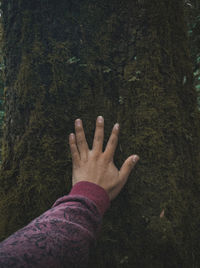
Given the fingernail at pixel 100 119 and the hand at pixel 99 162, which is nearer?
the hand at pixel 99 162

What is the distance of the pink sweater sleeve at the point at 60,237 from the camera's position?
1.16m

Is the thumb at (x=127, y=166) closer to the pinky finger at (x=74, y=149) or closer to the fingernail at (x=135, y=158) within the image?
the fingernail at (x=135, y=158)

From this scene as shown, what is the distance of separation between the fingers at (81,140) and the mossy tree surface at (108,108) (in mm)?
138

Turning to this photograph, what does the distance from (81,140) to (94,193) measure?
1.62 ft

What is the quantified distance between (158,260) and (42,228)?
3.64ft

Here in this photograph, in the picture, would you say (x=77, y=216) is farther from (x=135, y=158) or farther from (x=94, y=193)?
(x=135, y=158)

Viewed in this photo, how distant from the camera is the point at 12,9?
92.4 inches

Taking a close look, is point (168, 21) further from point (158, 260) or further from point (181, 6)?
→ point (158, 260)

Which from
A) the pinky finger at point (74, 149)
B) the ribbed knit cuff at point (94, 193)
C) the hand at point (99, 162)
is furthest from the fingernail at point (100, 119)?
the ribbed knit cuff at point (94, 193)

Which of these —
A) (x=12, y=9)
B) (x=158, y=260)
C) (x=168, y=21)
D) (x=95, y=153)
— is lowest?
(x=158, y=260)

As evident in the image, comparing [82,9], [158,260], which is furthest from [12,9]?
[158,260]

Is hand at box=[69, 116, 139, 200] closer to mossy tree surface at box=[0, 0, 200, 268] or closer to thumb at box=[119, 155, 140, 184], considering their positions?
thumb at box=[119, 155, 140, 184]

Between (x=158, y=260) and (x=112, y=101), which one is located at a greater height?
(x=112, y=101)

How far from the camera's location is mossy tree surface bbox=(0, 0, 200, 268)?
2031 mm
